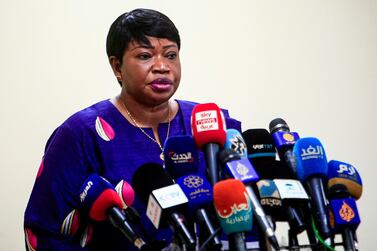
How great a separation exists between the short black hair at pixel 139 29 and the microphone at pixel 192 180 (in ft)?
1.78

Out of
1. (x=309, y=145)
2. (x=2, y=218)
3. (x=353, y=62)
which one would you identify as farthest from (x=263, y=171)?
(x=353, y=62)

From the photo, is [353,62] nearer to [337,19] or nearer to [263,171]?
[337,19]

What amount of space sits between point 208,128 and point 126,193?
423 millimetres

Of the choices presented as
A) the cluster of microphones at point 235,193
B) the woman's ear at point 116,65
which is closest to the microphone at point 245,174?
the cluster of microphones at point 235,193

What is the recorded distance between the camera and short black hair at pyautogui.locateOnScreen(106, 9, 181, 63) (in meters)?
1.81

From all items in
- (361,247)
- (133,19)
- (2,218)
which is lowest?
(361,247)

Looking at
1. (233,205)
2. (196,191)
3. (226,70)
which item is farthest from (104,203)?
(226,70)

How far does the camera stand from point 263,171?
131cm

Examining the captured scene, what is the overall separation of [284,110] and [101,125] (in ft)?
3.46

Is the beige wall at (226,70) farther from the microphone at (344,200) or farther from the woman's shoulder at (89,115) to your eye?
the microphone at (344,200)

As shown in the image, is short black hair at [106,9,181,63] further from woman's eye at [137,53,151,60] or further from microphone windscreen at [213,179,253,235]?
microphone windscreen at [213,179,253,235]

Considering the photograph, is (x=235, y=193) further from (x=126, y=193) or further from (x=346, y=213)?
(x=126, y=193)

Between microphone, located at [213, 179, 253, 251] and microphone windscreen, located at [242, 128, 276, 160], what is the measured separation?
31 cm

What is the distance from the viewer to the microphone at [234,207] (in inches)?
43.2
